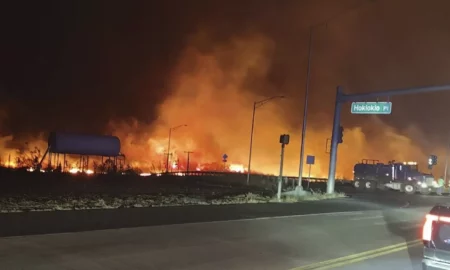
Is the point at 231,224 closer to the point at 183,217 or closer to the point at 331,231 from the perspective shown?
the point at 183,217

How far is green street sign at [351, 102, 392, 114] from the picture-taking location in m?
28.0

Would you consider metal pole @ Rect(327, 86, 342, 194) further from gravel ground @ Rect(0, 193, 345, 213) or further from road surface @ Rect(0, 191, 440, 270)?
road surface @ Rect(0, 191, 440, 270)

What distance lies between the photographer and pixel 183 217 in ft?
50.9

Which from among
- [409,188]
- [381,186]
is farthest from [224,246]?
[381,186]

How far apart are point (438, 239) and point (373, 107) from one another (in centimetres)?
2217

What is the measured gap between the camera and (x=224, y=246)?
11086 mm

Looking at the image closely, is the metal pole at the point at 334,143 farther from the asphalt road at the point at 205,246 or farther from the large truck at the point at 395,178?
the large truck at the point at 395,178

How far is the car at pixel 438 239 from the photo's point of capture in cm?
732

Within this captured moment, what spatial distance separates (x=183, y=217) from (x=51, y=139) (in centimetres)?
3604

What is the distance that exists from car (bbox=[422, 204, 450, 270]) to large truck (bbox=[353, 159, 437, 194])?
40293 mm

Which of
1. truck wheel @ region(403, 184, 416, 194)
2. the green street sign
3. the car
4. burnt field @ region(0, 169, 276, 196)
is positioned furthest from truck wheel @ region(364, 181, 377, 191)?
the car

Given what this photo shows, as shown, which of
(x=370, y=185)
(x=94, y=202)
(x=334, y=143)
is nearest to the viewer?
(x=94, y=202)

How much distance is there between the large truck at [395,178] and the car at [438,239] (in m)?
40.3

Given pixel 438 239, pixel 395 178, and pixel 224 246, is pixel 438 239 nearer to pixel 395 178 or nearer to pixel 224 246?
pixel 224 246
